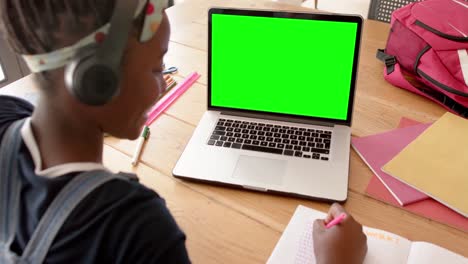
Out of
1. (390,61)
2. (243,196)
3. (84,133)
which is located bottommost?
(243,196)

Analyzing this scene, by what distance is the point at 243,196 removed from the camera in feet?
2.71

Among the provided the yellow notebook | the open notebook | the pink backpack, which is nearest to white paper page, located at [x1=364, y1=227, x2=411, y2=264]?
the open notebook

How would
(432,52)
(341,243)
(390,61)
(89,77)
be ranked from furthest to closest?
(390,61) → (432,52) → (341,243) → (89,77)

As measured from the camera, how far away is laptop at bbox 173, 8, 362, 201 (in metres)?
0.87

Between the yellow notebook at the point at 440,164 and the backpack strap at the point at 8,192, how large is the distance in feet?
2.13

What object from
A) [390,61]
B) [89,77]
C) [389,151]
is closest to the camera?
[89,77]

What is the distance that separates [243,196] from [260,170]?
2.7 inches

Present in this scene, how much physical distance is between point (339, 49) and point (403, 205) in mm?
338

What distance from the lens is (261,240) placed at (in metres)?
0.74

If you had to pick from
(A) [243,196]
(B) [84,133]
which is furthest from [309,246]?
(B) [84,133]

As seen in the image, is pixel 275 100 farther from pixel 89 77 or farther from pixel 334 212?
pixel 89 77

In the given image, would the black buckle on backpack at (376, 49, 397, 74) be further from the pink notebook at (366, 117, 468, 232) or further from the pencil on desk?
the pencil on desk

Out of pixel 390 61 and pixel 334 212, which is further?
pixel 390 61

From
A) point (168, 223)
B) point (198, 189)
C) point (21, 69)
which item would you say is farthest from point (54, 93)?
point (21, 69)
